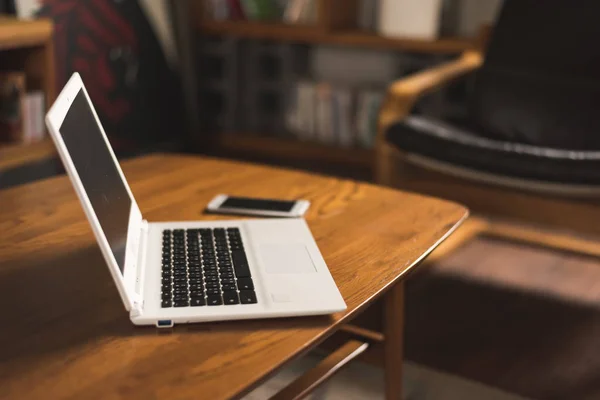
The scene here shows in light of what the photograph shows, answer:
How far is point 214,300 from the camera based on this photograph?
0.92 meters

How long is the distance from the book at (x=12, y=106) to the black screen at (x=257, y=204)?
142 centimetres

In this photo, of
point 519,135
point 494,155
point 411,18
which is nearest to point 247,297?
point 494,155

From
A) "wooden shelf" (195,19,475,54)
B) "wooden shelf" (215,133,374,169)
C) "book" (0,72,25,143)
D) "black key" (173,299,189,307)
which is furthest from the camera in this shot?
"wooden shelf" (215,133,374,169)

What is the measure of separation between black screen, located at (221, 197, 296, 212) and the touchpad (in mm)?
176

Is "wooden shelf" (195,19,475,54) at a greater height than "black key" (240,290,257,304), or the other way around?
"wooden shelf" (195,19,475,54)

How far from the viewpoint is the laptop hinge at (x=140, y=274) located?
88cm

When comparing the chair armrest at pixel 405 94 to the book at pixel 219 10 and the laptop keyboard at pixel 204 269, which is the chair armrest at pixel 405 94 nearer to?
the laptop keyboard at pixel 204 269

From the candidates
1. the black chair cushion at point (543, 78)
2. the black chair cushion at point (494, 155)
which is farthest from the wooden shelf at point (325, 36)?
the black chair cushion at point (494, 155)

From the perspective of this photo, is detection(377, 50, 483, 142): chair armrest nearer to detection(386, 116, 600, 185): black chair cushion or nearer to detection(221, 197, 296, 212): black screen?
detection(386, 116, 600, 185): black chair cushion

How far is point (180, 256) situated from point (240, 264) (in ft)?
0.30

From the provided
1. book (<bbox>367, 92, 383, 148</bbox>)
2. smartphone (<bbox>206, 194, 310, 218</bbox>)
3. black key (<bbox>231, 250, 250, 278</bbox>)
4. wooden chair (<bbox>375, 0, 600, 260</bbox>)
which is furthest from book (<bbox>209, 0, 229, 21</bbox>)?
black key (<bbox>231, 250, 250, 278</bbox>)

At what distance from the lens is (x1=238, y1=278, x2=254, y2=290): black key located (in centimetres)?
95

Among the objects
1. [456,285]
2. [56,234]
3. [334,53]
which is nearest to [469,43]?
[334,53]

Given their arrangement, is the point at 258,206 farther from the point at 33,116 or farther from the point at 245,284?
the point at 33,116
